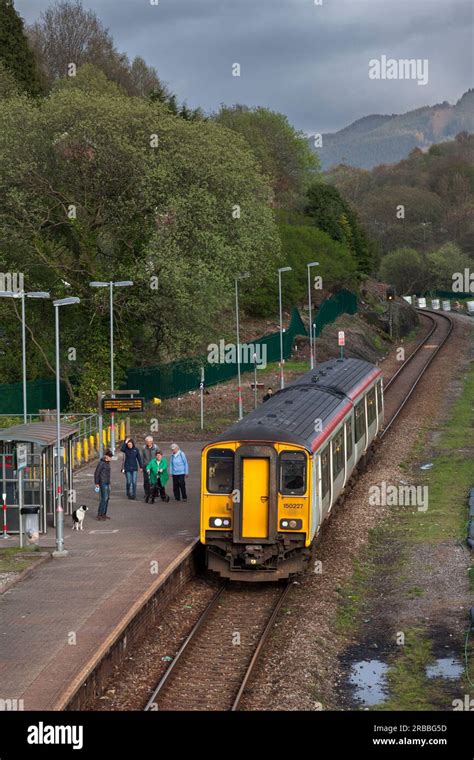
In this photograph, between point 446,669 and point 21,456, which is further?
point 21,456

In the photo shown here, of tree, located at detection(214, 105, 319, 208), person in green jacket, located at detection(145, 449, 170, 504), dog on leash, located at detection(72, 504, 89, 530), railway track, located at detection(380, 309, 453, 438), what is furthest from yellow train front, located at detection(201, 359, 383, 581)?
tree, located at detection(214, 105, 319, 208)

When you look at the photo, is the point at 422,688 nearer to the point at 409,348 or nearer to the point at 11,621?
the point at 11,621

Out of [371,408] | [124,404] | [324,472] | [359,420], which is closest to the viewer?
[324,472]

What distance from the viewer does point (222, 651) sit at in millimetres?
19094

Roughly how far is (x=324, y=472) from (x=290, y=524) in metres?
2.31

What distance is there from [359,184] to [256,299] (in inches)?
3540

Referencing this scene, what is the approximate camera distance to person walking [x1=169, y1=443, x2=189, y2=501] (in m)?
29.2

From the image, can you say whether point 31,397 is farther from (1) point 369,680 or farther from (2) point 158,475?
(1) point 369,680

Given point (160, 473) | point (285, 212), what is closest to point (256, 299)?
point (285, 212)

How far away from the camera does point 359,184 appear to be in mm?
158625


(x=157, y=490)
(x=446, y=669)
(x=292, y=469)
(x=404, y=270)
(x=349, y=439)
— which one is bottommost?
(x=446, y=669)

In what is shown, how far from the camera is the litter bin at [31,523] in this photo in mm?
25359

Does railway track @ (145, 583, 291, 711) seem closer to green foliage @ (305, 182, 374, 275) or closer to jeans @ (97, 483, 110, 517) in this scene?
jeans @ (97, 483, 110, 517)

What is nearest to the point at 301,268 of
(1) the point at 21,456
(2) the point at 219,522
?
(1) the point at 21,456
